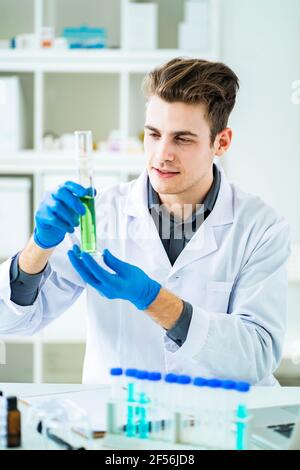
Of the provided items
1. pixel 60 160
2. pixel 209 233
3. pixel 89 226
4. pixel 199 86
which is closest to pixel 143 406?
pixel 89 226

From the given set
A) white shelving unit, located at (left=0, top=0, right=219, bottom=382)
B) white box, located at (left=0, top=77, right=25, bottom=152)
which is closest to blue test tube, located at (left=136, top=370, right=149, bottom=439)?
white shelving unit, located at (left=0, top=0, right=219, bottom=382)

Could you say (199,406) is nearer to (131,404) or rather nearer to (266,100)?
(131,404)

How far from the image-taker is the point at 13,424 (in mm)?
1109

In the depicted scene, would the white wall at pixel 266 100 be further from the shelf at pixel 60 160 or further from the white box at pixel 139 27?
the shelf at pixel 60 160

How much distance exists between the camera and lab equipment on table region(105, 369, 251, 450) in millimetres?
1090

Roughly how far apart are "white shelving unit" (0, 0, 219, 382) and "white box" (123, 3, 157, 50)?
0.03 metres

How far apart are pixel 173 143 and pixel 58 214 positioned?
0.39m

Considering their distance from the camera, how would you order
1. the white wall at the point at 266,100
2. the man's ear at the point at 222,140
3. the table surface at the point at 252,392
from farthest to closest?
the white wall at the point at 266,100 < the man's ear at the point at 222,140 < the table surface at the point at 252,392

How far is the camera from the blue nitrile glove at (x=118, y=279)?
1.43 meters

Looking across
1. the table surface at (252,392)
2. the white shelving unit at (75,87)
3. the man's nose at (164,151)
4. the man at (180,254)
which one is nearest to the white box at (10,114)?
the white shelving unit at (75,87)

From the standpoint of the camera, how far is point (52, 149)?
314cm

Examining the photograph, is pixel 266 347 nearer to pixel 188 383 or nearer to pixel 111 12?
pixel 188 383

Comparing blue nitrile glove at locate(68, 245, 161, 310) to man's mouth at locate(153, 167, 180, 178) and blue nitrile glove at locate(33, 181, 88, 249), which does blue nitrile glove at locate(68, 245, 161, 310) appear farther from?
man's mouth at locate(153, 167, 180, 178)

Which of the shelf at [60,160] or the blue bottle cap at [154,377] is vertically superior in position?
the shelf at [60,160]
